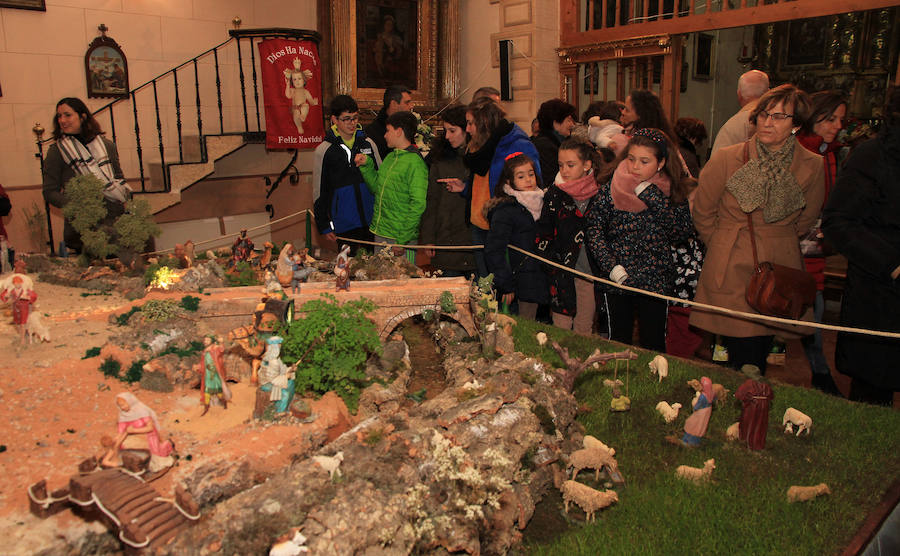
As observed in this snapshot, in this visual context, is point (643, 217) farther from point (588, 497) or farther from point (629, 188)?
point (588, 497)

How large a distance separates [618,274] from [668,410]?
3.53ft

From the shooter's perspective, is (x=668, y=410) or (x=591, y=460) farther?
(x=668, y=410)

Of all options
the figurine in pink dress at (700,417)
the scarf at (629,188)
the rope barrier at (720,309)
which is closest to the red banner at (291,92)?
the rope barrier at (720,309)

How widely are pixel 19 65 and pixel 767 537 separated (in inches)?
395

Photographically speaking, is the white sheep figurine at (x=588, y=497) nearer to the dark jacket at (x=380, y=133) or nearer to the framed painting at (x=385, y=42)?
the dark jacket at (x=380, y=133)

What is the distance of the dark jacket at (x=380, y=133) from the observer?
7430 millimetres

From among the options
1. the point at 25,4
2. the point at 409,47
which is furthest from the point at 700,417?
the point at 25,4

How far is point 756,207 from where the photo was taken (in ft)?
14.0

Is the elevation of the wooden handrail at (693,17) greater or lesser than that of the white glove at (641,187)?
greater

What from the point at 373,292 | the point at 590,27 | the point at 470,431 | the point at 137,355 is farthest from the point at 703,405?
the point at 590,27

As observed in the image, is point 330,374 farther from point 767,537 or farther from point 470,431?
point 767,537

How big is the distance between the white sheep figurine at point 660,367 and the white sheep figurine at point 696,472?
108cm

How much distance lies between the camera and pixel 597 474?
3.64 m

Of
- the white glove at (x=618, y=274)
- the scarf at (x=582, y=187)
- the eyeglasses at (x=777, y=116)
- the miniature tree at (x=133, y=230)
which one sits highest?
the eyeglasses at (x=777, y=116)
